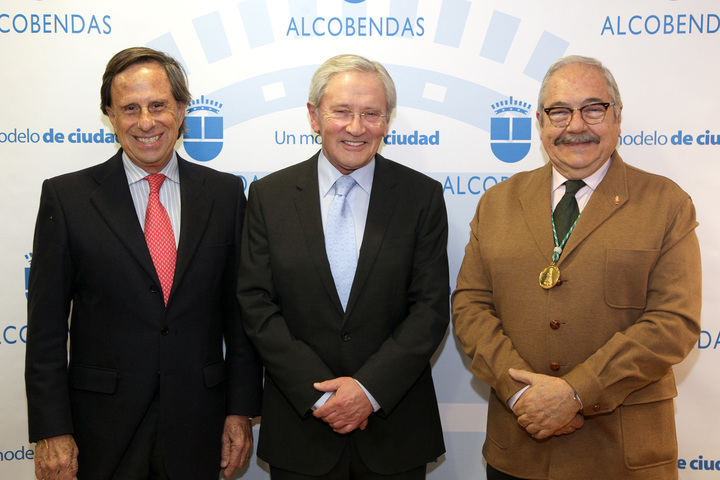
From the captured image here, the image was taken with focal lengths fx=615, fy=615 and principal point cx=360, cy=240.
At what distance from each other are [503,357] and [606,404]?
0.36 metres

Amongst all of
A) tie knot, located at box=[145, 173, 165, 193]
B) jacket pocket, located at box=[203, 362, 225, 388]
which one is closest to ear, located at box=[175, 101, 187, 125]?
tie knot, located at box=[145, 173, 165, 193]

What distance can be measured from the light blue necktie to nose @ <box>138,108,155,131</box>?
0.74 metres

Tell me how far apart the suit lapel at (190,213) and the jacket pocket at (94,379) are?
0.36 meters

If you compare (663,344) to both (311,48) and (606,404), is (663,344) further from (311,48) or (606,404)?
(311,48)

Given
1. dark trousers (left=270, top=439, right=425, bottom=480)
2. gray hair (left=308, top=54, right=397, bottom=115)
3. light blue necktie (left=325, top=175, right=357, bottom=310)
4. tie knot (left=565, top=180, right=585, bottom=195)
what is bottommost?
dark trousers (left=270, top=439, right=425, bottom=480)

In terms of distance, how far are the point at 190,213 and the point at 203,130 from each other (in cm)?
85

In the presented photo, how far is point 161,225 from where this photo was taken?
232 cm

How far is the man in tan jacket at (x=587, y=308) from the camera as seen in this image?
6.70 feet

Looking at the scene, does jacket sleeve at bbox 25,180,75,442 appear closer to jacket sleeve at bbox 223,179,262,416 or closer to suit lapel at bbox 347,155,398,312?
jacket sleeve at bbox 223,179,262,416

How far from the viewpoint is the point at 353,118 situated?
7.38 ft

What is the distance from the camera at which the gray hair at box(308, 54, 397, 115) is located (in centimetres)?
226

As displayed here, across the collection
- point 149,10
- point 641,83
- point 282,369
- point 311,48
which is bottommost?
point 282,369

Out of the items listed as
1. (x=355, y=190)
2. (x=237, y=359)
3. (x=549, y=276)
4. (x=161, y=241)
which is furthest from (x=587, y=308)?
(x=161, y=241)

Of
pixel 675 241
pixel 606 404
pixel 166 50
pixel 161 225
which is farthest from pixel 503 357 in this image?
pixel 166 50
